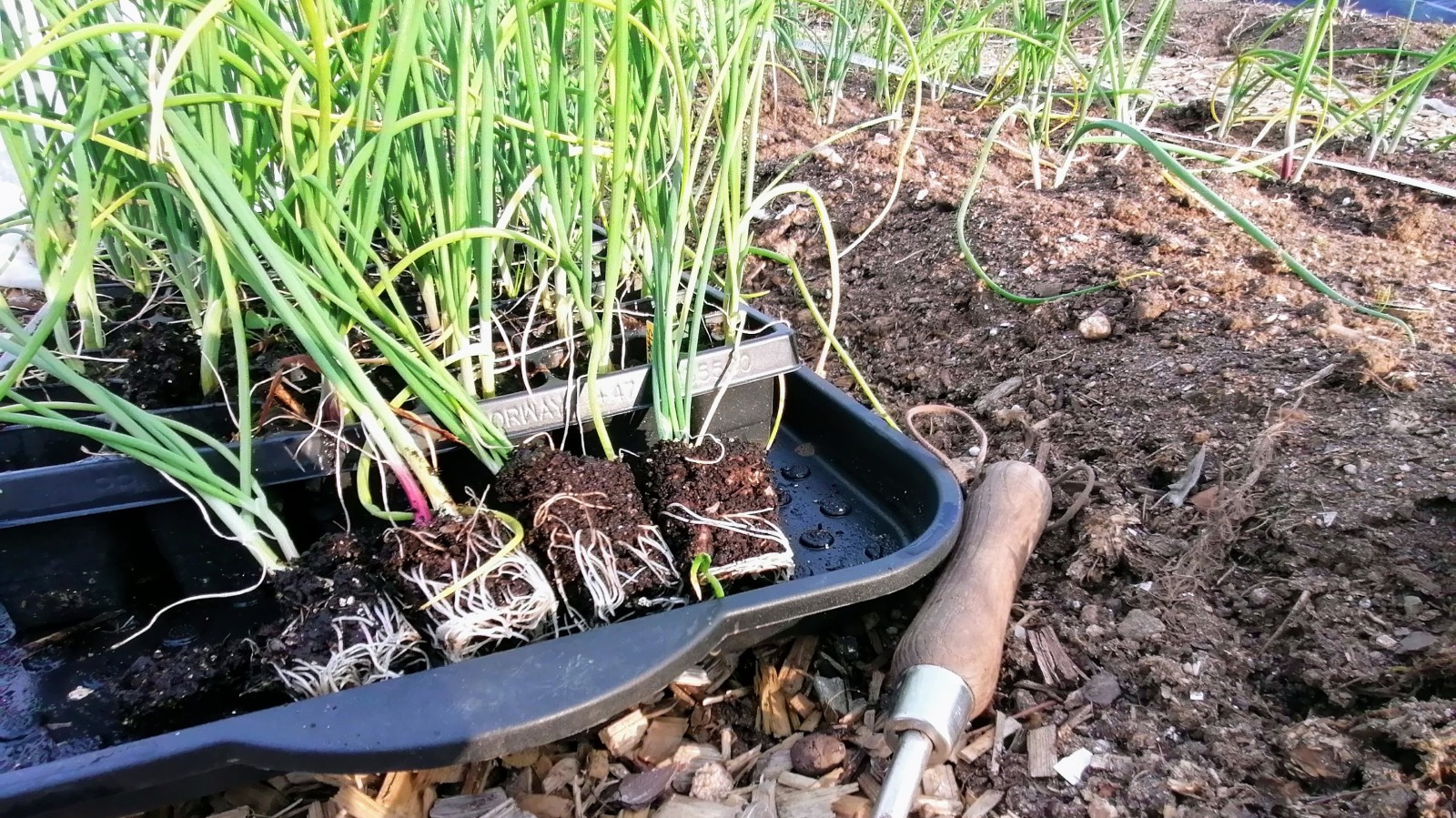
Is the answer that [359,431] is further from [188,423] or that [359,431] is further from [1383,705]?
[1383,705]

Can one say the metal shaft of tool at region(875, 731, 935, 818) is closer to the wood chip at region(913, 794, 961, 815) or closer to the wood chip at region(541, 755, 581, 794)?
the wood chip at region(913, 794, 961, 815)

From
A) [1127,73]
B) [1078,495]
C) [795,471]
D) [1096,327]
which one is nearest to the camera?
[1078,495]

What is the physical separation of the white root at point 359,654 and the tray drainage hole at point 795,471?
1.50ft

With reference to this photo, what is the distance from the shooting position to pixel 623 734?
2.29 feet

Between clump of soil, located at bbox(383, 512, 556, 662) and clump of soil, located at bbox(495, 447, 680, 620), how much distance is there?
0.09 ft

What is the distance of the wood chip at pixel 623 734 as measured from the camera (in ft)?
2.27

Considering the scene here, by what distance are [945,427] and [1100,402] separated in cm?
19

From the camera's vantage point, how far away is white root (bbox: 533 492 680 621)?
2.16ft

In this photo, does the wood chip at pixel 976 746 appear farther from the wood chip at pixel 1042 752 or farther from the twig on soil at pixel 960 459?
the twig on soil at pixel 960 459

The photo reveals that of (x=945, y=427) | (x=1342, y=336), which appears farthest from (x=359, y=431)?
(x=1342, y=336)

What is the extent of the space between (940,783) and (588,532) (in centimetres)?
35

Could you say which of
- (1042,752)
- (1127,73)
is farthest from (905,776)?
(1127,73)

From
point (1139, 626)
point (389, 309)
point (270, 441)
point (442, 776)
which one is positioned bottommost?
point (442, 776)

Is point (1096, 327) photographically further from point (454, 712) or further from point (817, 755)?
point (454, 712)
